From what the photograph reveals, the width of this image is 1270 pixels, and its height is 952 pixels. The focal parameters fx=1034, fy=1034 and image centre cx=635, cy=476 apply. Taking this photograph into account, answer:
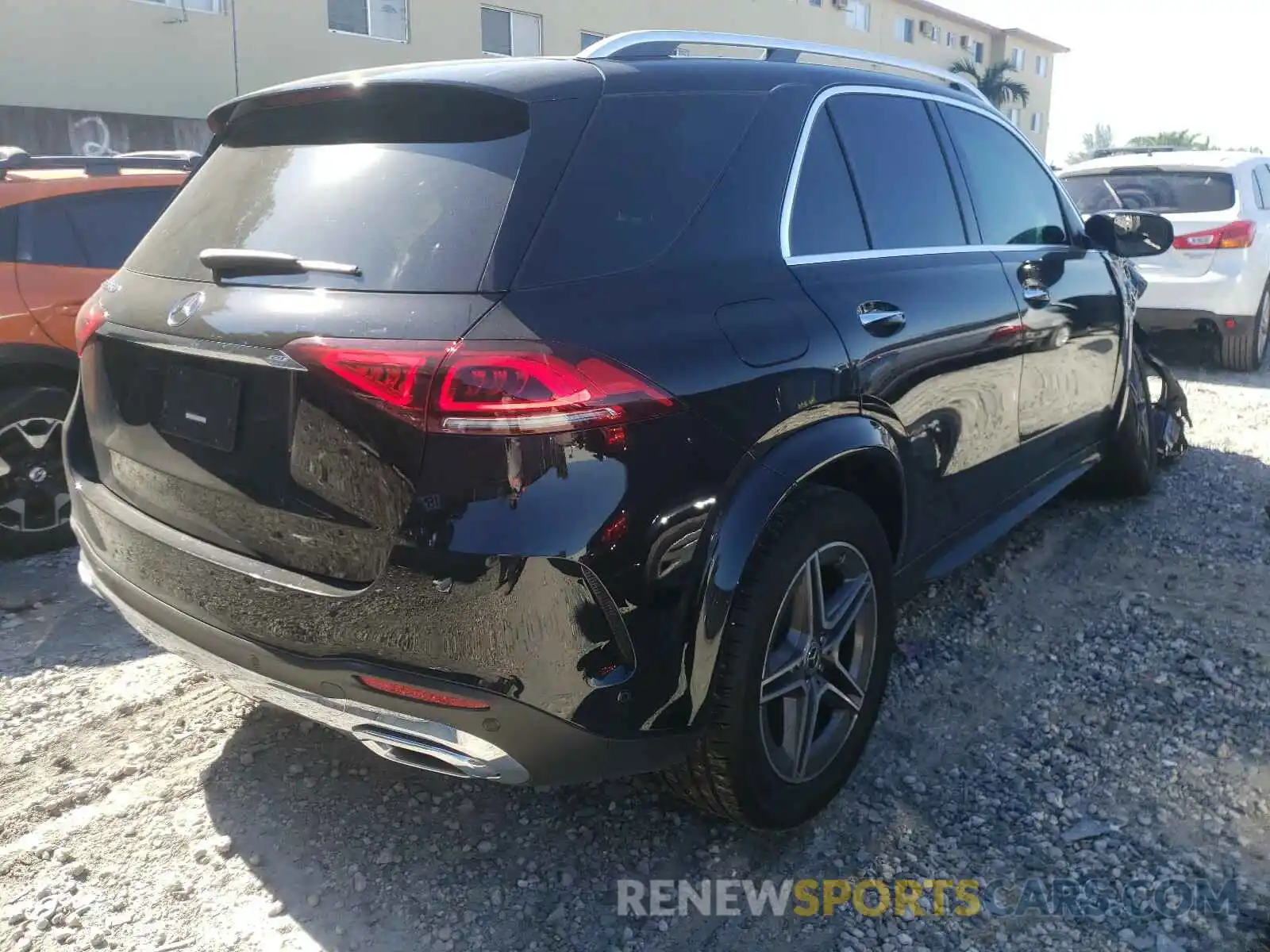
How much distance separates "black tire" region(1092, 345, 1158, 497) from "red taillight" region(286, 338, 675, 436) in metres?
3.68

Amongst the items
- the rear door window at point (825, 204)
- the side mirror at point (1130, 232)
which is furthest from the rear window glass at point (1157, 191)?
Answer: the rear door window at point (825, 204)

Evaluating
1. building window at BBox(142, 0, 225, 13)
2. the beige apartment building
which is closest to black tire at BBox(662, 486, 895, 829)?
the beige apartment building

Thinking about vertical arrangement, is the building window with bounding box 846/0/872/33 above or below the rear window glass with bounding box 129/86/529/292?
above

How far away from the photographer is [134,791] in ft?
9.17

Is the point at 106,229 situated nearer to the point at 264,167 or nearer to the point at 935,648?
the point at 264,167

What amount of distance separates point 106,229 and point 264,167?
2.78 m

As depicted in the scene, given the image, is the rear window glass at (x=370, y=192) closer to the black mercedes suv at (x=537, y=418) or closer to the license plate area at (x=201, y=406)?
the black mercedes suv at (x=537, y=418)

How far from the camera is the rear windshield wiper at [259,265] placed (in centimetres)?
210

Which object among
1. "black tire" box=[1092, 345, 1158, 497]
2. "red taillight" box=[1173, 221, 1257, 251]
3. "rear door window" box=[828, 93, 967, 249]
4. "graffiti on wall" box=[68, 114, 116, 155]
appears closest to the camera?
"rear door window" box=[828, 93, 967, 249]

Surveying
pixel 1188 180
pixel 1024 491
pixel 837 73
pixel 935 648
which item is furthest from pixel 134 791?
pixel 1188 180

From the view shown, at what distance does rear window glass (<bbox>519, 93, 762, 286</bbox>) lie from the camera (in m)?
2.04

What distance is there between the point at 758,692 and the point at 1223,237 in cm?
760

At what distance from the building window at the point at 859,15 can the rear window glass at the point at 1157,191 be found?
24.7m

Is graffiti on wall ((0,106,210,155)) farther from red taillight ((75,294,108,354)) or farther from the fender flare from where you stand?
the fender flare
